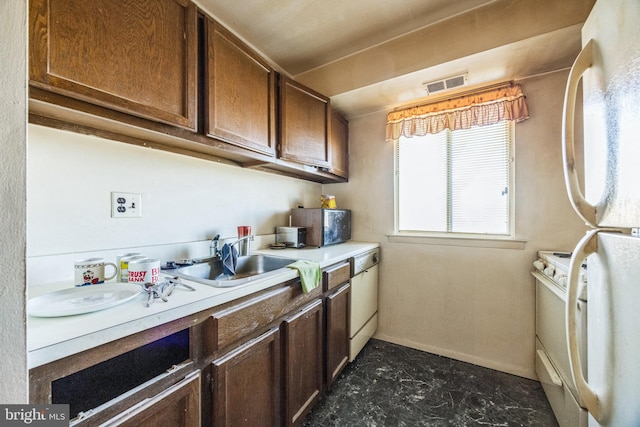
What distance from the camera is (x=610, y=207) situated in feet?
2.01

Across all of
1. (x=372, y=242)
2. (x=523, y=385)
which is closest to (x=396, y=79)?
(x=372, y=242)

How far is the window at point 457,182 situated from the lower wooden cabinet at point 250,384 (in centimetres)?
163

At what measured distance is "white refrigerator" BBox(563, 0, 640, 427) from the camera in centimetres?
52

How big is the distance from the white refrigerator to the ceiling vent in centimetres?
107

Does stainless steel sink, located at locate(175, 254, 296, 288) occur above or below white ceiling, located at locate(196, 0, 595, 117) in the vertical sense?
below

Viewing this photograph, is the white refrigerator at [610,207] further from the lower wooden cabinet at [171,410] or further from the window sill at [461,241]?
the window sill at [461,241]

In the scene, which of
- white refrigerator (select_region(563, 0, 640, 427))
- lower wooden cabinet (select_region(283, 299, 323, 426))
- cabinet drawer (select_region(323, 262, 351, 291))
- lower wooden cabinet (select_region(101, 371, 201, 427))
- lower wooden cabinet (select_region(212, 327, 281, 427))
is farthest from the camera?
cabinet drawer (select_region(323, 262, 351, 291))

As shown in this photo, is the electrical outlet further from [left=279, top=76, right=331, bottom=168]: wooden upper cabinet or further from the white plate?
[left=279, top=76, right=331, bottom=168]: wooden upper cabinet

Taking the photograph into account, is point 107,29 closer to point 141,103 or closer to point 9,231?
point 141,103

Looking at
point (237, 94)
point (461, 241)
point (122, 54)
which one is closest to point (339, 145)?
point (237, 94)

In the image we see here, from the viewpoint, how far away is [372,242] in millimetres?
2379

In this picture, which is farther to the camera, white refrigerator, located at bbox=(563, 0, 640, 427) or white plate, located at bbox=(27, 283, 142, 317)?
white plate, located at bbox=(27, 283, 142, 317)

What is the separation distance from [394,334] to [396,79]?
83.9 inches

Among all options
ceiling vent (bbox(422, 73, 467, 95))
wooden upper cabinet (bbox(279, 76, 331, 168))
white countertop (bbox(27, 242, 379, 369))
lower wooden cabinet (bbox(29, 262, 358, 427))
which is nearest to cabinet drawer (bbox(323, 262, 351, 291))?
lower wooden cabinet (bbox(29, 262, 358, 427))
